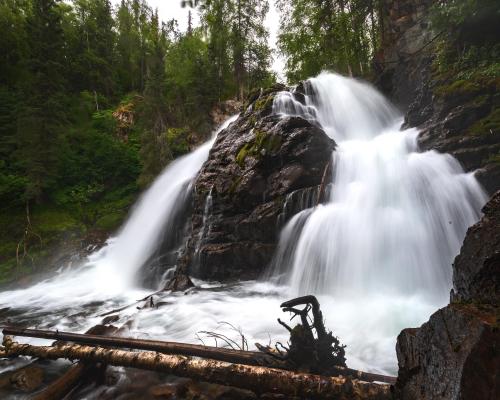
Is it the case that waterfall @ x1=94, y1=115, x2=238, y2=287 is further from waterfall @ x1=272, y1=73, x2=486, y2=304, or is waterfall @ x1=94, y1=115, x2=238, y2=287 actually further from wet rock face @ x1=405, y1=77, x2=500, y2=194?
wet rock face @ x1=405, y1=77, x2=500, y2=194

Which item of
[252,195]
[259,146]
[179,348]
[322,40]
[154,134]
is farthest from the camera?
[322,40]

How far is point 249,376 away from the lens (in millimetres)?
2484

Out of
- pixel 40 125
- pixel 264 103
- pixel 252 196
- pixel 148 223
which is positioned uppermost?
pixel 40 125

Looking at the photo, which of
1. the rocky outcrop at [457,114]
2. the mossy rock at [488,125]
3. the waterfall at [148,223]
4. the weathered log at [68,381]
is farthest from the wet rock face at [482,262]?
the waterfall at [148,223]

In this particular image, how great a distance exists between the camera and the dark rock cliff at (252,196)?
28.7 ft

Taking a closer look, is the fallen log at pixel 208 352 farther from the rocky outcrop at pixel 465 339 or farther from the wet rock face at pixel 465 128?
the wet rock face at pixel 465 128

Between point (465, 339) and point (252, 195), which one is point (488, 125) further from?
point (465, 339)

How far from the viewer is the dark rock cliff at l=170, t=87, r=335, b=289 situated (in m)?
8.73

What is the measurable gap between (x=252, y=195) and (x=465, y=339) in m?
8.06

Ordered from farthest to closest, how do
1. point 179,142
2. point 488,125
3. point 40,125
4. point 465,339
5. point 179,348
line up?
point 179,142 < point 40,125 < point 488,125 < point 179,348 < point 465,339

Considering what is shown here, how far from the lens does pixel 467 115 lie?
7.95 meters

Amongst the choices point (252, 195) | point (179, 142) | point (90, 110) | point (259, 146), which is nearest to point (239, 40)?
point (179, 142)

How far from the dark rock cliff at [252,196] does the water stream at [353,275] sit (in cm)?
50

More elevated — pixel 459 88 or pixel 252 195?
pixel 459 88
